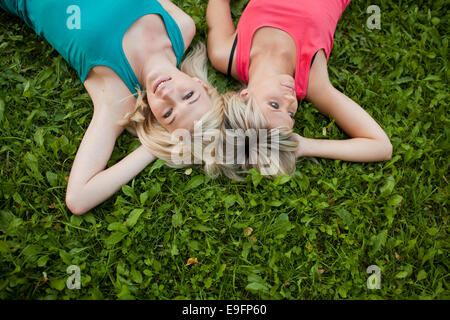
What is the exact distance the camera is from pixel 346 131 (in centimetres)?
328

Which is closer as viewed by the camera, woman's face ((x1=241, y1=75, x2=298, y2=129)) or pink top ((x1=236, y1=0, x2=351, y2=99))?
woman's face ((x1=241, y1=75, x2=298, y2=129))

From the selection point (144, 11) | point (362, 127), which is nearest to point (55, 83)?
point (144, 11)

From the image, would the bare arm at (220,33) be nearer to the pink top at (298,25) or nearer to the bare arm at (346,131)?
the pink top at (298,25)

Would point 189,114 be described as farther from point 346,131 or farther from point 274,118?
point 346,131

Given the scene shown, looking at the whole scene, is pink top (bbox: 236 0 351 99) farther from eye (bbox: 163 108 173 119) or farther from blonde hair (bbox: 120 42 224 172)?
eye (bbox: 163 108 173 119)

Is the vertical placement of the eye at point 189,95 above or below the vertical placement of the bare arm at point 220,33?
below

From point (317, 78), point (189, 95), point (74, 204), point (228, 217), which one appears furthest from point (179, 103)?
point (317, 78)

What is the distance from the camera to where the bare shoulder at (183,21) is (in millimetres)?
3468

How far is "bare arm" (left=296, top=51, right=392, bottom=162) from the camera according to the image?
3102 millimetres

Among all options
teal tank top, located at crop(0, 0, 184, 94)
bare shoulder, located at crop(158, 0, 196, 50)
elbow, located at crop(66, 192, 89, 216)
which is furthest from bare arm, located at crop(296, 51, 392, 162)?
elbow, located at crop(66, 192, 89, 216)

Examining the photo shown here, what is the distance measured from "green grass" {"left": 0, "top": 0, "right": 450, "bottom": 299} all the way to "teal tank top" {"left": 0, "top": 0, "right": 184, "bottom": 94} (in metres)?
0.39

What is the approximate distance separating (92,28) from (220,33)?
1205 mm

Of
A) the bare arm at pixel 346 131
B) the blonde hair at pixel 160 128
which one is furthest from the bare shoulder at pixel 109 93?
the bare arm at pixel 346 131

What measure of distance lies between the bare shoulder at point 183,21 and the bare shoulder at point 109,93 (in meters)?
0.79
